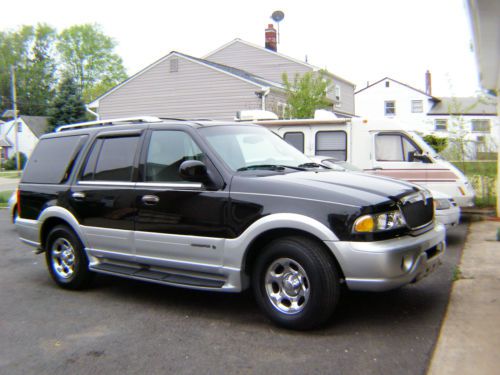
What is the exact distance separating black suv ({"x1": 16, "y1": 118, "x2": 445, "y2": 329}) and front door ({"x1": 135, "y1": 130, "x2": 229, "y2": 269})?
0.01 meters

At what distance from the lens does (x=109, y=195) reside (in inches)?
226

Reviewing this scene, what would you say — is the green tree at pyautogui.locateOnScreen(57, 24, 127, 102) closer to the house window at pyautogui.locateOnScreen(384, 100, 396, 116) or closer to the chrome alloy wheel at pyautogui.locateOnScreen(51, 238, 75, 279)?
the house window at pyautogui.locateOnScreen(384, 100, 396, 116)

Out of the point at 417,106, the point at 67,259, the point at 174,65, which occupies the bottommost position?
the point at 67,259

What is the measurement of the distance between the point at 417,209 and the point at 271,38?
91.0 feet

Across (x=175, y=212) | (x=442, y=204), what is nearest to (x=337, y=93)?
(x=442, y=204)

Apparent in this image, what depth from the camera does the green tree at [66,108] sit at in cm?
3553

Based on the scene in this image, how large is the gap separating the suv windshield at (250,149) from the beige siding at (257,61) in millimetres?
23531

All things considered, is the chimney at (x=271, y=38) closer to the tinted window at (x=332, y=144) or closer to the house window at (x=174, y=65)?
the house window at (x=174, y=65)

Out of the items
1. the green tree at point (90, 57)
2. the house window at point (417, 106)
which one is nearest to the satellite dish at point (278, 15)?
the house window at point (417, 106)

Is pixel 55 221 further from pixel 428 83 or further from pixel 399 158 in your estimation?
pixel 428 83

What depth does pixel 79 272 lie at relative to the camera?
6160 millimetres

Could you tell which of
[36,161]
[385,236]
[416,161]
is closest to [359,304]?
[385,236]

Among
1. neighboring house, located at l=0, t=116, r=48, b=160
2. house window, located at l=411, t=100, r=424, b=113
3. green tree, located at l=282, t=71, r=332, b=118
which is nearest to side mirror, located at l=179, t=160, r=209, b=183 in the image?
green tree, located at l=282, t=71, r=332, b=118

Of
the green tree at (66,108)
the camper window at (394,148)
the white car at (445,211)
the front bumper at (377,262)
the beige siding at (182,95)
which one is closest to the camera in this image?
the front bumper at (377,262)
